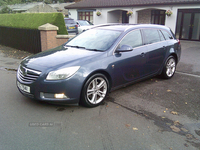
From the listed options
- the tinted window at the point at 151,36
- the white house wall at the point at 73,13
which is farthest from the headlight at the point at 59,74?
the white house wall at the point at 73,13

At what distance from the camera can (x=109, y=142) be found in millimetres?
3332

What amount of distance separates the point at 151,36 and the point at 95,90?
8.87ft

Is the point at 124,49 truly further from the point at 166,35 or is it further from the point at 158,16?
the point at 158,16

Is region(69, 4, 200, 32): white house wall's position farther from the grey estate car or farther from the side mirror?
the side mirror

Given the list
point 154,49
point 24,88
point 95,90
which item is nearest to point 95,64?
point 95,90

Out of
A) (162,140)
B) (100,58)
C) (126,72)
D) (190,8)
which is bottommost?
(162,140)

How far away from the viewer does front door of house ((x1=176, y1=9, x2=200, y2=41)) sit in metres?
18.5

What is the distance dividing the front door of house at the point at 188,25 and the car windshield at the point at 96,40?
15.3 m

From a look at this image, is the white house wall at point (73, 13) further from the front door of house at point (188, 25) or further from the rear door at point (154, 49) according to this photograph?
the rear door at point (154, 49)

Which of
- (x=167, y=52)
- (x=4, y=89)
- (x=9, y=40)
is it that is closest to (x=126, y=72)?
(x=167, y=52)

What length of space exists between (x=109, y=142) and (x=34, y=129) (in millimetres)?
1314

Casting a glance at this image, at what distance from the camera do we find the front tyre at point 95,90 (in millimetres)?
4410

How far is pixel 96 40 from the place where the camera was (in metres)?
5.49

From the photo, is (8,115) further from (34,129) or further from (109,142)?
(109,142)
